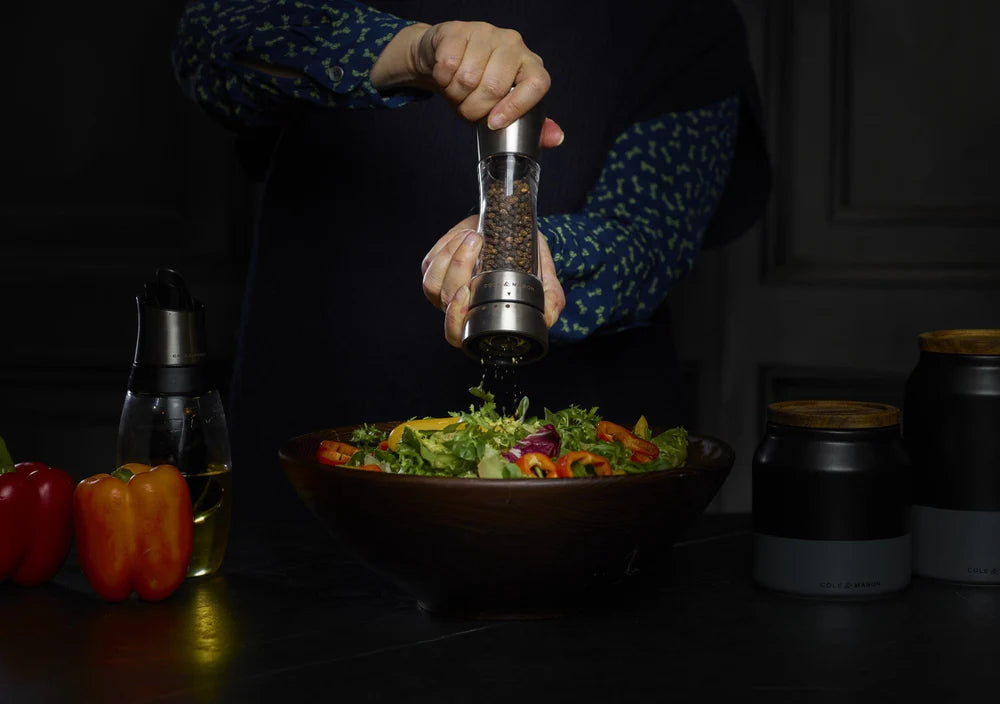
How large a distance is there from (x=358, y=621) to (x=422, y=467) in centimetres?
14

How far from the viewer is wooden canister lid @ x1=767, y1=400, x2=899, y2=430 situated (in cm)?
101

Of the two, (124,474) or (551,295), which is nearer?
(124,474)

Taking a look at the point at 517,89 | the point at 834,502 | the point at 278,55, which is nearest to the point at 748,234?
the point at 278,55

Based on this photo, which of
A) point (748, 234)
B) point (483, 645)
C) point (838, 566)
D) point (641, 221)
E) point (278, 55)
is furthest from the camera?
point (748, 234)

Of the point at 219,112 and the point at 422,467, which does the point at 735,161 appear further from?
the point at 422,467

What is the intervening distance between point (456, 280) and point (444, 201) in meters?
0.60

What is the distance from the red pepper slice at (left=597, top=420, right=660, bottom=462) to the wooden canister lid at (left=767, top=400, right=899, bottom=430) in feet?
0.37

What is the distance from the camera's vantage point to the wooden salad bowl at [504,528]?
926 millimetres

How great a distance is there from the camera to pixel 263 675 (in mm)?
854

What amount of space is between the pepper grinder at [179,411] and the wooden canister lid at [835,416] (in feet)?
1.72

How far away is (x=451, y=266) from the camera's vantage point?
3.77 feet

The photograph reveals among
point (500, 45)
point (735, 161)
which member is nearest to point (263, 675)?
point (500, 45)

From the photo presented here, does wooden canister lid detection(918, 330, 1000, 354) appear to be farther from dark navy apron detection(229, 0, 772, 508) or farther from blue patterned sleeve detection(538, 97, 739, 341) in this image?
dark navy apron detection(229, 0, 772, 508)

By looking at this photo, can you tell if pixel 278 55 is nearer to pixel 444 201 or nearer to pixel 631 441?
pixel 444 201
